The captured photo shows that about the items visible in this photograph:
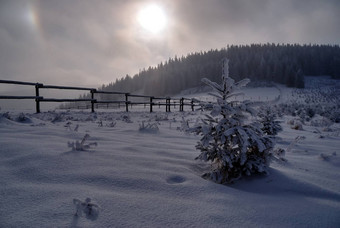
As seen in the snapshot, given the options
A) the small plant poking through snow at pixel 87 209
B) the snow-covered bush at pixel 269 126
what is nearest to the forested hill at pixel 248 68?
the snow-covered bush at pixel 269 126

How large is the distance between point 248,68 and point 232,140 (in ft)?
238

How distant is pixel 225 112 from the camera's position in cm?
169

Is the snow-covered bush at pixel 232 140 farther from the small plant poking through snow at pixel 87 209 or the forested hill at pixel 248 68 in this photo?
the forested hill at pixel 248 68

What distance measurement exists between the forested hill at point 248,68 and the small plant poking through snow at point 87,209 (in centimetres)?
5573

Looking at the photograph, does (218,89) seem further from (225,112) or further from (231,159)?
(231,159)

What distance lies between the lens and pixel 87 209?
938 mm

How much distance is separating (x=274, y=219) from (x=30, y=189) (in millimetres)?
1402

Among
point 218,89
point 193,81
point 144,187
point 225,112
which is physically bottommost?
point 144,187

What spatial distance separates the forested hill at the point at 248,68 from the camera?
207 ft

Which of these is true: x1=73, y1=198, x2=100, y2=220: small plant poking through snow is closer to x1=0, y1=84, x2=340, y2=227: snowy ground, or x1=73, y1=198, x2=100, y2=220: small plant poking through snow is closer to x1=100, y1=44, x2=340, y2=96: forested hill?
x1=0, y1=84, x2=340, y2=227: snowy ground

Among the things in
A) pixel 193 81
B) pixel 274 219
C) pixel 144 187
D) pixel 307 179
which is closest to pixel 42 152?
pixel 144 187

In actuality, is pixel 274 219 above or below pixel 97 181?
below

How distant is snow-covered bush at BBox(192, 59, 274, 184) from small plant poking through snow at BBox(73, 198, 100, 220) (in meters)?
0.97

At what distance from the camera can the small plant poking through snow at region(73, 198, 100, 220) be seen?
92 centimetres
